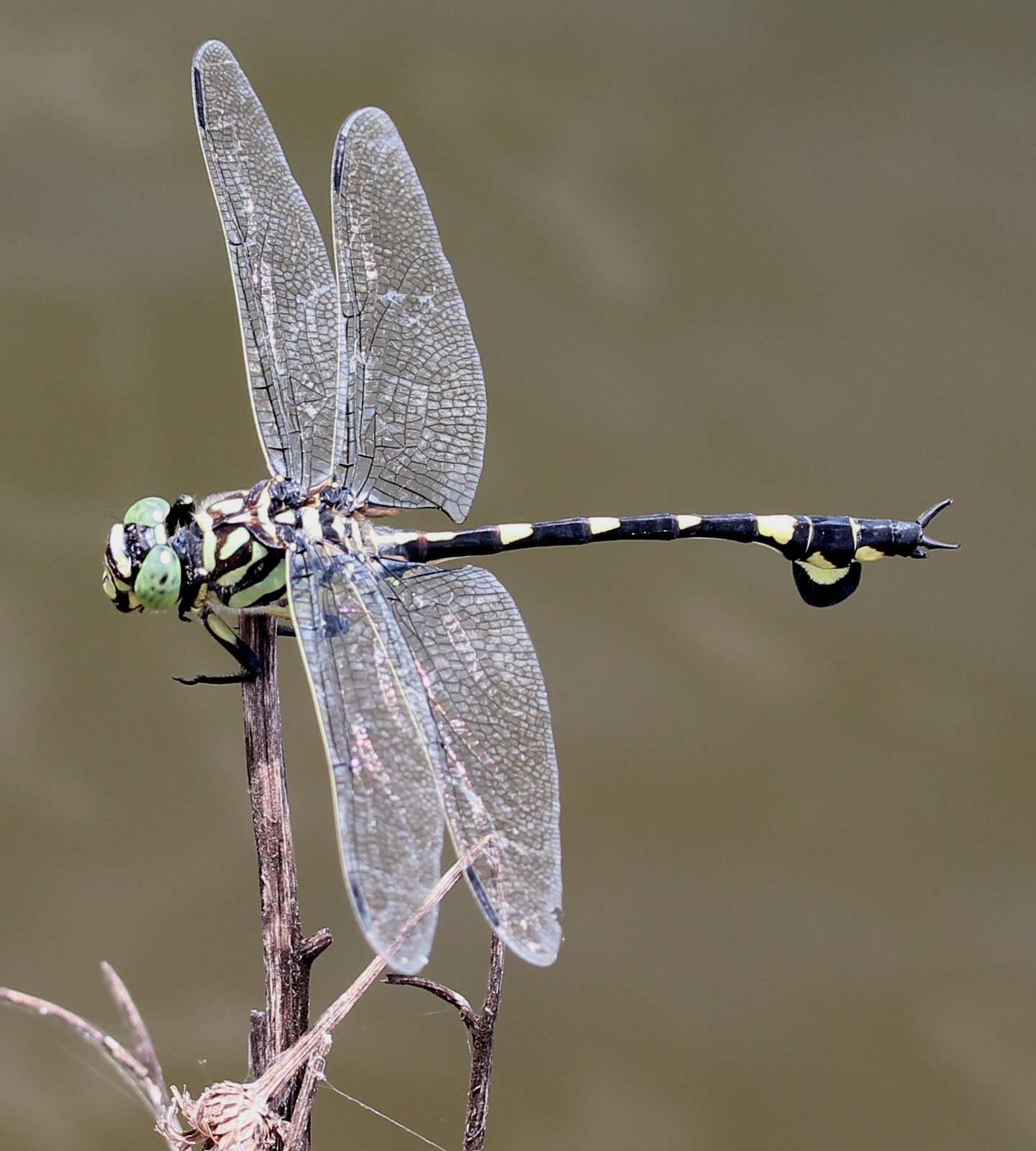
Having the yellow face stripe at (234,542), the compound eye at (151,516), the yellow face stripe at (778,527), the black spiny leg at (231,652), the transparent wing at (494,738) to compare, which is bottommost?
the transparent wing at (494,738)

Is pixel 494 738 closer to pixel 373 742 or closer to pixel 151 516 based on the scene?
pixel 373 742

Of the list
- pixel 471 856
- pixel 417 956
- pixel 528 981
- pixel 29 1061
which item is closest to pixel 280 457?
pixel 471 856

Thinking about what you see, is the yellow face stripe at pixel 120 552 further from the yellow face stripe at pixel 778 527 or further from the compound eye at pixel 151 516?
the yellow face stripe at pixel 778 527

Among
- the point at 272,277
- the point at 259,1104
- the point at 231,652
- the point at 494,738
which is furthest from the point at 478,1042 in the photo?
the point at 272,277

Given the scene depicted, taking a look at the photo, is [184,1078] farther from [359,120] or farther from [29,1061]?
[359,120]

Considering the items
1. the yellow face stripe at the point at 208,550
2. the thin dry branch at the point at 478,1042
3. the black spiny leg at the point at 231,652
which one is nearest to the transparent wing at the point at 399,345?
the yellow face stripe at the point at 208,550

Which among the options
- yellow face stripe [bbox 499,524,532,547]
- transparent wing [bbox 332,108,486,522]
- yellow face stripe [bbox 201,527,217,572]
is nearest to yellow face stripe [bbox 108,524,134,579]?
yellow face stripe [bbox 201,527,217,572]
